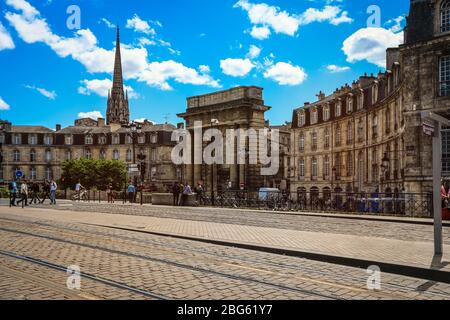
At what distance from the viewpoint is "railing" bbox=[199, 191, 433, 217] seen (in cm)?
2050

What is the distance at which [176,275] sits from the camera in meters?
6.66

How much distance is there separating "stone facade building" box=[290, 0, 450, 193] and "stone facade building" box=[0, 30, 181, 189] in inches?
1237

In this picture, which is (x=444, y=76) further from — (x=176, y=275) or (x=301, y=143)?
(x=301, y=143)

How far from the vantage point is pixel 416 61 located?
24.9 m

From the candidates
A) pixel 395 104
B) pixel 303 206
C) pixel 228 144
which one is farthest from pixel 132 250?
pixel 228 144

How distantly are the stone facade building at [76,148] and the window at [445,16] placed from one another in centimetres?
5713

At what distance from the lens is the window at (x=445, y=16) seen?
24.3 meters

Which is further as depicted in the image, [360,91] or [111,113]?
[111,113]

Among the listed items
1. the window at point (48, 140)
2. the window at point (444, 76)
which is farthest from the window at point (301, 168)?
the window at point (48, 140)

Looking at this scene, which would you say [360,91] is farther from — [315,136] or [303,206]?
[303,206]

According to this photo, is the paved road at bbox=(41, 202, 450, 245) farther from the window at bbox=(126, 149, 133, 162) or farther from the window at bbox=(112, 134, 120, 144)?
the window at bbox=(112, 134, 120, 144)

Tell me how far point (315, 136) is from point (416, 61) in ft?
82.7

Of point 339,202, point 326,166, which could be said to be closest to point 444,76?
point 339,202

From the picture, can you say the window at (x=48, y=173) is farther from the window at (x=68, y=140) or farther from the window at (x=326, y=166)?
the window at (x=326, y=166)
